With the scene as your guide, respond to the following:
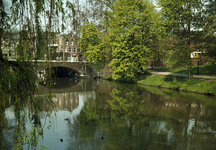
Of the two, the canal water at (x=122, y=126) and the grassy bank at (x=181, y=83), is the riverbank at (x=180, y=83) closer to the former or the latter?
the grassy bank at (x=181, y=83)

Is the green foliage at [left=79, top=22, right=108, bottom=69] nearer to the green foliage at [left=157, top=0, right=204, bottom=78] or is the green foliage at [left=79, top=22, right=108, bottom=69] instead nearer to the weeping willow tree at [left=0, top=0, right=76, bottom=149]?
the green foliage at [left=157, top=0, right=204, bottom=78]

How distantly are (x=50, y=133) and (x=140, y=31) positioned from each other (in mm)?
28856

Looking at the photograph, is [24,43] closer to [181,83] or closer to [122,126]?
[122,126]

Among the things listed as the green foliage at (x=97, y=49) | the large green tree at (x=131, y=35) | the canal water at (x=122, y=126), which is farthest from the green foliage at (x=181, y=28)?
the green foliage at (x=97, y=49)

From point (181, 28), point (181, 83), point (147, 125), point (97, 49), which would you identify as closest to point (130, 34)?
point (97, 49)

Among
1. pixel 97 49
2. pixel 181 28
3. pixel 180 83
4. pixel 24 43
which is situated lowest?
pixel 180 83

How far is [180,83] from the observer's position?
34.3 meters

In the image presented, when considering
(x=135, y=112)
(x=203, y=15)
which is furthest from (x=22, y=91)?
(x=203, y=15)

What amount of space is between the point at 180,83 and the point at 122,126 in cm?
2054

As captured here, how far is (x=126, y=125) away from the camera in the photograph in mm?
16531

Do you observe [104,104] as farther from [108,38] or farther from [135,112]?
[108,38]

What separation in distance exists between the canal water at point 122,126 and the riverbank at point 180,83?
A: 14.4ft

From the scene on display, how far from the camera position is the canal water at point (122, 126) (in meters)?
12.6

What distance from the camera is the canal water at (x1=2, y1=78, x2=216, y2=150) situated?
12578mm
